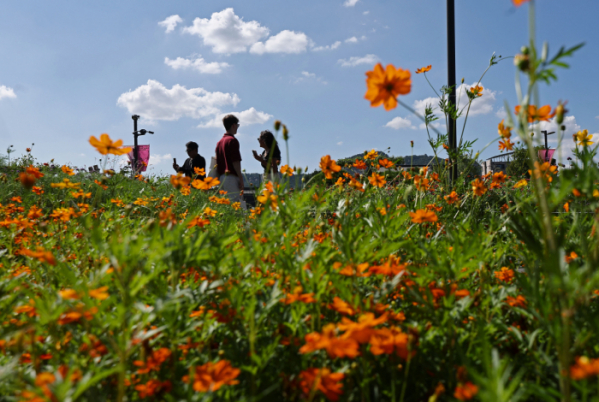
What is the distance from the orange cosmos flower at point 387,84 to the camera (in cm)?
112

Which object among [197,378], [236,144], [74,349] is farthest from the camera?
[236,144]

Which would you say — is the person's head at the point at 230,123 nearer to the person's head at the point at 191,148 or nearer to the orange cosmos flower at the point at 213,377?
the person's head at the point at 191,148

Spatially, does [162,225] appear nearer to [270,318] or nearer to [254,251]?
[254,251]

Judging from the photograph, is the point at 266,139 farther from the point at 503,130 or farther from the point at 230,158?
the point at 503,130

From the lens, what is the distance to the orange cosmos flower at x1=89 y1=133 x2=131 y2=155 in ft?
4.48

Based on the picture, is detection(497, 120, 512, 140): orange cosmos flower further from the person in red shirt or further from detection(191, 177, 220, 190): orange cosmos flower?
the person in red shirt

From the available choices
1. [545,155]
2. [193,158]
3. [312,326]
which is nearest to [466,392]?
[312,326]

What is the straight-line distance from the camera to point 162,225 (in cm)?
123

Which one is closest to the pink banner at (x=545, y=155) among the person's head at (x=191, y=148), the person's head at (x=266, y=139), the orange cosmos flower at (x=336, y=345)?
the orange cosmos flower at (x=336, y=345)

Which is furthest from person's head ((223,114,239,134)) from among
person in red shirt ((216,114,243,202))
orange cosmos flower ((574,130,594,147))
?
orange cosmos flower ((574,130,594,147))

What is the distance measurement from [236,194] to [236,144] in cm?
63

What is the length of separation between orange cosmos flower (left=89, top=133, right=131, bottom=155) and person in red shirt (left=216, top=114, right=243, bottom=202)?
10.6 feet

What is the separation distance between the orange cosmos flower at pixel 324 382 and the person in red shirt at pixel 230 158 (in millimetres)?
3919

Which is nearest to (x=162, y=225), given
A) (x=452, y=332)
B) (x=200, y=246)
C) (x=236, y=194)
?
(x=200, y=246)
